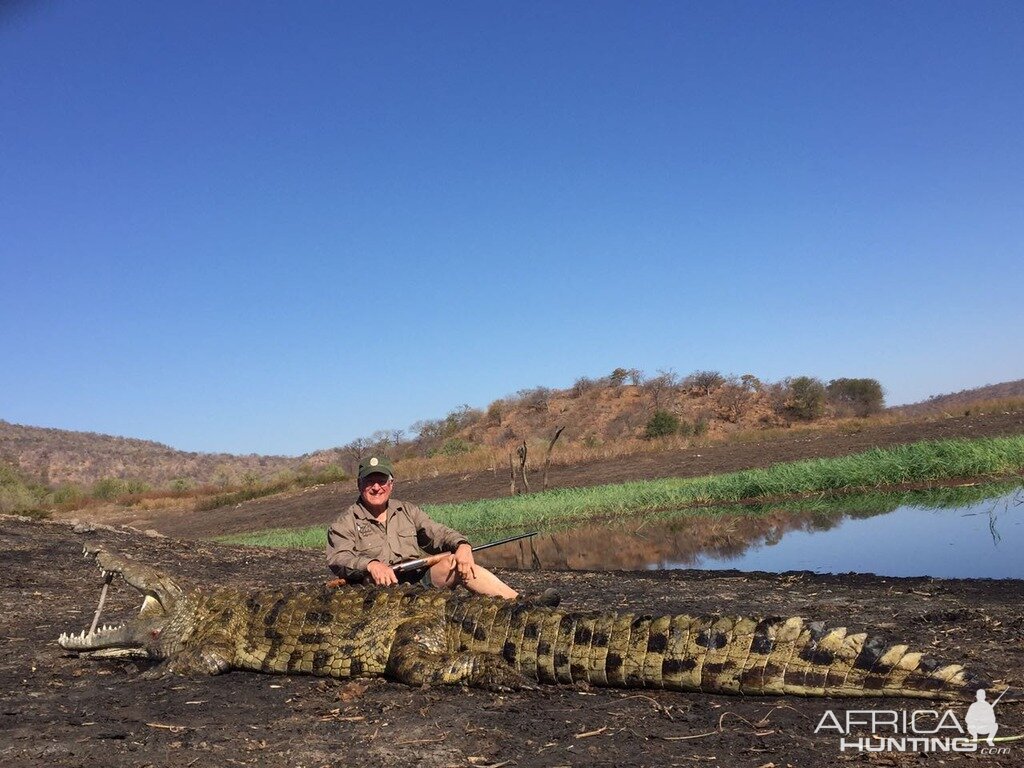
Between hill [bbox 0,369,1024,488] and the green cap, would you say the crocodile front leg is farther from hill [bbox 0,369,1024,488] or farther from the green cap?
hill [bbox 0,369,1024,488]

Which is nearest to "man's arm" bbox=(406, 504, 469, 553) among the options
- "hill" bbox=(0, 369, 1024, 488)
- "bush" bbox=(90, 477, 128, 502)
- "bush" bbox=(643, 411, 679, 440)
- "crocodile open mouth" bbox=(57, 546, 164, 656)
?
"crocodile open mouth" bbox=(57, 546, 164, 656)

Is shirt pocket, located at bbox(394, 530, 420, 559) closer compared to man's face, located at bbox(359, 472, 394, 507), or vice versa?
man's face, located at bbox(359, 472, 394, 507)

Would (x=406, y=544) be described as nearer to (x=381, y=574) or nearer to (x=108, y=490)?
(x=381, y=574)

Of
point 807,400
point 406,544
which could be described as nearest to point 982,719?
point 406,544

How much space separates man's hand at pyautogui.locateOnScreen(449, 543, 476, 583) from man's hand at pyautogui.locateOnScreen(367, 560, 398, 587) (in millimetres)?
509

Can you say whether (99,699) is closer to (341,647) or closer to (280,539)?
(341,647)

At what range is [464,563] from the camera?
618cm

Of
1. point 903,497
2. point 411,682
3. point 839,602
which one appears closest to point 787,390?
point 903,497

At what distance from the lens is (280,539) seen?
2017 centimetres

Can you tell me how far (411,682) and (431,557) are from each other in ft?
5.01

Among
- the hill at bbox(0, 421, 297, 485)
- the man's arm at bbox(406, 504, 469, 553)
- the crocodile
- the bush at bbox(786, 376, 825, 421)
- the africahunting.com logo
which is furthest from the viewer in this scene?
the hill at bbox(0, 421, 297, 485)

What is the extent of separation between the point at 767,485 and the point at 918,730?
15.1 m

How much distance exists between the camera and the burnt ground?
360 centimetres

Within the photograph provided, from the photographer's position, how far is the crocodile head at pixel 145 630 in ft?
19.4
